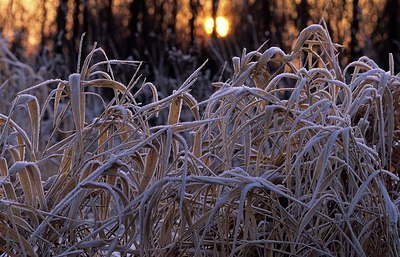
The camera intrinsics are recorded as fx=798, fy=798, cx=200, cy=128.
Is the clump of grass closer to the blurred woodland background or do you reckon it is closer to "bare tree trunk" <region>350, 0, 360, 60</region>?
the blurred woodland background

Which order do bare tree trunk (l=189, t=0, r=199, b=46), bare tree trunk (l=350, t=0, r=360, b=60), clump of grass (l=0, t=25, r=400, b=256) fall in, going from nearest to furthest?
clump of grass (l=0, t=25, r=400, b=256), bare tree trunk (l=350, t=0, r=360, b=60), bare tree trunk (l=189, t=0, r=199, b=46)

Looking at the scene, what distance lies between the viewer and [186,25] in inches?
386

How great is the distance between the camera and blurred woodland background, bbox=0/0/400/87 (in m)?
8.19

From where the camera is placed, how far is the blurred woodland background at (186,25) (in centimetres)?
819

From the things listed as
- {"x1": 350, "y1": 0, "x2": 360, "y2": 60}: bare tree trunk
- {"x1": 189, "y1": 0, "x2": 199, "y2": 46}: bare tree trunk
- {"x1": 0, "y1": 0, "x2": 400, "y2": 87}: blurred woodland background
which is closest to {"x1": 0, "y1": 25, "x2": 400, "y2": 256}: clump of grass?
{"x1": 0, "y1": 0, "x2": 400, "y2": 87}: blurred woodland background

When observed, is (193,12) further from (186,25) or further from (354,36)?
(354,36)

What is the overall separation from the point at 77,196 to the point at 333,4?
6.72m

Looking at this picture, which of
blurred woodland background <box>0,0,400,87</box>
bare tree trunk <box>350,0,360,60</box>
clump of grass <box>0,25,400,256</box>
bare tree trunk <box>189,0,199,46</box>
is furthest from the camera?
bare tree trunk <box>189,0,199,46</box>

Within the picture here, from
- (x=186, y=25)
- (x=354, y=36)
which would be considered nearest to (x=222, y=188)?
(x=354, y=36)

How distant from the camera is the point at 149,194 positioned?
1.23 meters

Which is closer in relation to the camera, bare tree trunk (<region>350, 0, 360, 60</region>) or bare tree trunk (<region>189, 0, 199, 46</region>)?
bare tree trunk (<region>350, 0, 360, 60</region>)

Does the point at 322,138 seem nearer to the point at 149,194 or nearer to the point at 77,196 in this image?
the point at 149,194

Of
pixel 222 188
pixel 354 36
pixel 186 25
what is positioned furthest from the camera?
pixel 186 25

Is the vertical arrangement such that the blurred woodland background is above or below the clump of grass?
below
